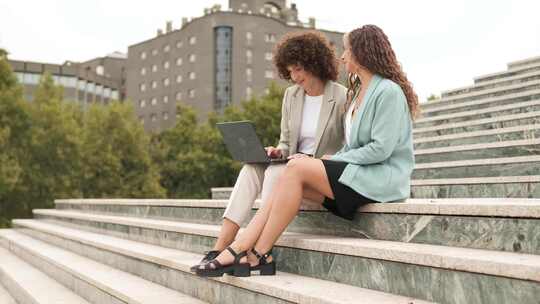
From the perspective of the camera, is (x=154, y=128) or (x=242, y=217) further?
(x=154, y=128)

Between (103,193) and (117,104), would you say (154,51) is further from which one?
(103,193)

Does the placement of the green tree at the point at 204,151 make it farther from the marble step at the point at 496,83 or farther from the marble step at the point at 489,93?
the marble step at the point at 489,93

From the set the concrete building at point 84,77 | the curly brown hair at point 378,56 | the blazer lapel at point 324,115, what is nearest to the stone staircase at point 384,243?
the blazer lapel at point 324,115

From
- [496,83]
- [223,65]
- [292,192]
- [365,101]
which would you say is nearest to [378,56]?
[365,101]

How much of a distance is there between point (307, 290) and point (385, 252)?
19.0 inches

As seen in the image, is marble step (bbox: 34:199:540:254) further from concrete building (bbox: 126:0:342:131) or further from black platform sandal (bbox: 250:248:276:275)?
concrete building (bbox: 126:0:342:131)

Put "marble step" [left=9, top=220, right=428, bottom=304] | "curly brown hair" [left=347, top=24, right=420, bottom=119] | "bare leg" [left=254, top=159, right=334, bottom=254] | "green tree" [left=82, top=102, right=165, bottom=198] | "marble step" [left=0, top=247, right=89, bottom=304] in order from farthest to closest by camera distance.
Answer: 1. "green tree" [left=82, top=102, right=165, bottom=198]
2. "marble step" [left=0, top=247, right=89, bottom=304]
3. "curly brown hair" [left=347, top=24, right=420, bottom=119]
4. "bare leg" [left=254, top=159, right=334, bottom=254]
5. "marble step" [left=9, top=220, right=428, bottom=304]

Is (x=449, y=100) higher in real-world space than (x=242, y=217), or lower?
higher

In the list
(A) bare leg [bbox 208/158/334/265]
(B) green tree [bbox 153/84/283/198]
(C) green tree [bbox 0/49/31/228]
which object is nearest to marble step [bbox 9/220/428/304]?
(A) bare leg [bbox 208/158/334/265]

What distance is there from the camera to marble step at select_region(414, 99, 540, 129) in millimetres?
8404

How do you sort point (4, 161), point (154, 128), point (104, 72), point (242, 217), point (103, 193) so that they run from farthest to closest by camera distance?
point (104, 72) → point (154, 128) → point (103, 193) → point (4, 161) → point (242, 217)

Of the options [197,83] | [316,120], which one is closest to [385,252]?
[316,120]

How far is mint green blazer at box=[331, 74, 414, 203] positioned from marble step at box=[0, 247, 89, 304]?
320cm

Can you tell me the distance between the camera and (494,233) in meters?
2.92
